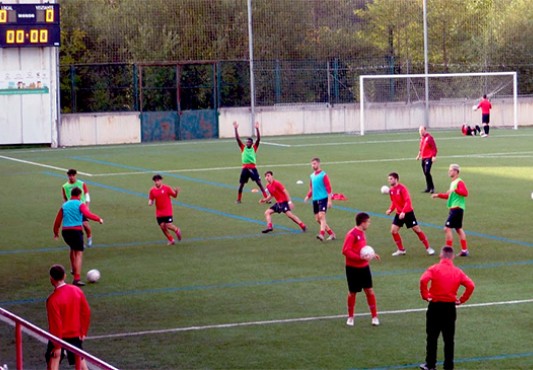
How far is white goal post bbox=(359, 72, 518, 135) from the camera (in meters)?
61.8

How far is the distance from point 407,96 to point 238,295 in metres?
44.9

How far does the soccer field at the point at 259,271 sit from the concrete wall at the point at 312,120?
1457 centimetres

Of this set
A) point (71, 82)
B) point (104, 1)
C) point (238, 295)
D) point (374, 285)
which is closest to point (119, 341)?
point (238, 295)

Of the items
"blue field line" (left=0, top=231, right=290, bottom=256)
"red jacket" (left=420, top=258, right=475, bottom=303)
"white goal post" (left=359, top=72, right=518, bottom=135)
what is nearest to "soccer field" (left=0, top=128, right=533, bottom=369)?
"blue field line" (left=0, top=231, right=290, bottom=256)

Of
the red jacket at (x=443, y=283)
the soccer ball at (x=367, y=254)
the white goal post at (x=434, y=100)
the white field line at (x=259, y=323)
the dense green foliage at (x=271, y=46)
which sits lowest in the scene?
the white field line at (x=259, y=323)

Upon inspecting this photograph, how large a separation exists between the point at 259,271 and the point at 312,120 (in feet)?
132

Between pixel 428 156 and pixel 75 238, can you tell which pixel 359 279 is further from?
pixel 428 156

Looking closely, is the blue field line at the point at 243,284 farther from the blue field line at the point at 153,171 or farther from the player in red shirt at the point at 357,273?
the blue field line at the point at 153,171

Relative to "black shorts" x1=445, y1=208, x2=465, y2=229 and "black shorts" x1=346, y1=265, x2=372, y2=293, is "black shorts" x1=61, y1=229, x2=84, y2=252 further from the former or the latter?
"black shorts" x1=445, y1=208, x2=465, y2=229

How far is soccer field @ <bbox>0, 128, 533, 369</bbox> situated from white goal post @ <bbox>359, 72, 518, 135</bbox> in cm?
1956

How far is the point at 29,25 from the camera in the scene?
5216 cm

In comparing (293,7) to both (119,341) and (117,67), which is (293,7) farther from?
(119,341)

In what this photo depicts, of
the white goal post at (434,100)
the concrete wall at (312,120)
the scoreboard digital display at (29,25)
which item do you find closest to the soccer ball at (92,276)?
the scoreboard digital display at (29,25)

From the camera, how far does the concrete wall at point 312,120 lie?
186 feet
